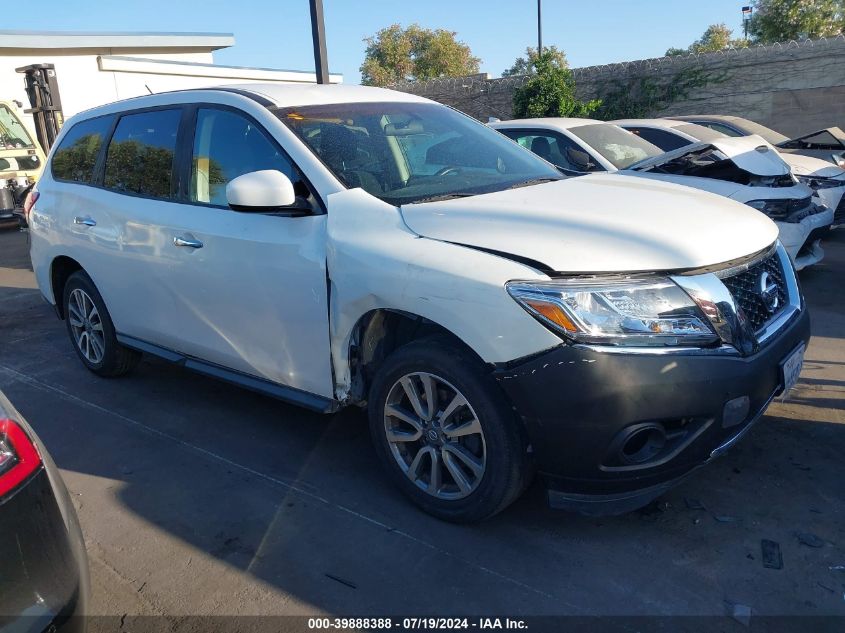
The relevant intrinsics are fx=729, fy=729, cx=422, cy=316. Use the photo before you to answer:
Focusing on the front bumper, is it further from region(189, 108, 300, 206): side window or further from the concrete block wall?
the concrete block wall

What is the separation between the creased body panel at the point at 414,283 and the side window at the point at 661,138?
6589 mm

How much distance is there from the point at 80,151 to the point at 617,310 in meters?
4.09

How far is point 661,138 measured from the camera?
8.92m

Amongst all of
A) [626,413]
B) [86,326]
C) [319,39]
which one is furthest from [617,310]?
[319,39]

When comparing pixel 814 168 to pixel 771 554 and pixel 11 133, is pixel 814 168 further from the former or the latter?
pixel 11 133

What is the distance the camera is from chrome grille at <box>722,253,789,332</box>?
2871mm

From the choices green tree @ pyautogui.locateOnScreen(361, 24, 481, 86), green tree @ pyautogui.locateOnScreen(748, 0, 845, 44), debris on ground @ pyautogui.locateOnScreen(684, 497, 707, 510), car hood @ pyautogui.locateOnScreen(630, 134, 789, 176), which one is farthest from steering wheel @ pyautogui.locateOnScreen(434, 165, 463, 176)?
green tree @ pyautogui.locateOnScreen(361, 24, 481, 86)

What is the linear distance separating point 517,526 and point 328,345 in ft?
3.79

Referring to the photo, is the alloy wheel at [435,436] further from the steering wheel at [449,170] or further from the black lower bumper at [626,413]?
the steering wheel at [449,170]

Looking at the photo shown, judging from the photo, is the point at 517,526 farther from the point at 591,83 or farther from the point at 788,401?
the point at 591,83

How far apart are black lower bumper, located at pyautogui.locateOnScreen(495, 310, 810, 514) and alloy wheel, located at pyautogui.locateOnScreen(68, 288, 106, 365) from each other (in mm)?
3408

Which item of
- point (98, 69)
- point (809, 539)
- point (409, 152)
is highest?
point (98, 69)

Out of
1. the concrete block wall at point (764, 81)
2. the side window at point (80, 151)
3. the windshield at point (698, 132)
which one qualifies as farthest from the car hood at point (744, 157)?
the concrete block wall at point (764, 81)

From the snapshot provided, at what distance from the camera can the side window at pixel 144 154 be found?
4.19 meters
